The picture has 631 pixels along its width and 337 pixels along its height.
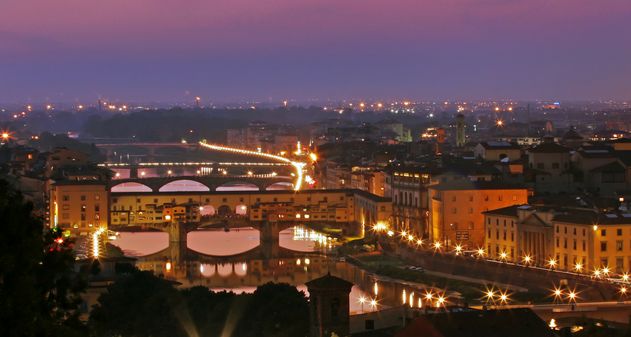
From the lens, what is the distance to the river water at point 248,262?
717 inches

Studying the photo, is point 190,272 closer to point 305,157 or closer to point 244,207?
point 244,207

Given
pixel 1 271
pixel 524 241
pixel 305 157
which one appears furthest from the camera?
pixel 305 157

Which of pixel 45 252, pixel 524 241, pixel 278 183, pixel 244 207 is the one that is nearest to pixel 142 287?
pixel 524 241

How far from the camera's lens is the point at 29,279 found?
5500 mm

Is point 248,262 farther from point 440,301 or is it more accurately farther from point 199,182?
point 199,182

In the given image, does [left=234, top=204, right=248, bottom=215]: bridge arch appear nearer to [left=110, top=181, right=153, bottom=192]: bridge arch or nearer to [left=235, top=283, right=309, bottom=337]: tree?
[left=110, top=181, right=153, bottom=192]: bridge arch

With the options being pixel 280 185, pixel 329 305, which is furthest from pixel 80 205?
pixel 329 305

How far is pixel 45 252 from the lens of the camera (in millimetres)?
5945

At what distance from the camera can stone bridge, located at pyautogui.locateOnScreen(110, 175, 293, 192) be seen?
32.8 meters

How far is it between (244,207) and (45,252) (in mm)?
23107

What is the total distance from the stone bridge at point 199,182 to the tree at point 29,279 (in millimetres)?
26289

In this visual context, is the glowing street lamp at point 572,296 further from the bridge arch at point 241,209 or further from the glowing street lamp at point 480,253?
the bridge arch at point 241,209

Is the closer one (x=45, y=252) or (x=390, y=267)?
(x=45, y=252)

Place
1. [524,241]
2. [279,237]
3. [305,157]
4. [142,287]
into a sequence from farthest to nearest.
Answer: [305,157] → [279,237] → [524,241] → [142,287]
